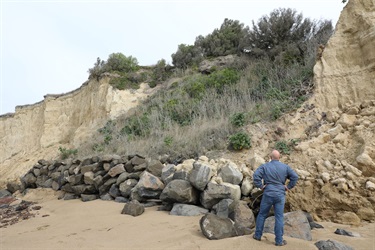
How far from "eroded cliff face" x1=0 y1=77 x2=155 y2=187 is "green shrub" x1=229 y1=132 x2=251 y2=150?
9.91 meters

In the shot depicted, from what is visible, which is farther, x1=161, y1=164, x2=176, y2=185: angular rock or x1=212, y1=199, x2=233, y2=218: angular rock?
x1=161, y1=164, x2=176, y2=185: angular rock

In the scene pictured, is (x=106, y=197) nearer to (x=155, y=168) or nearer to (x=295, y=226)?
(x=155, y=168)

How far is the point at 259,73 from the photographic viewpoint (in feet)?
36.4

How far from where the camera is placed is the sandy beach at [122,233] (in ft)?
12.9

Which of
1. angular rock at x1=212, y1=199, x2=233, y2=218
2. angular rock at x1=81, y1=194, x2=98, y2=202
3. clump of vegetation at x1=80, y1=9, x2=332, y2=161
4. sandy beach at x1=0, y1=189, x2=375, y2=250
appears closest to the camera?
A: sandy beach at x1=0, y1=189, x2=375, y2=250

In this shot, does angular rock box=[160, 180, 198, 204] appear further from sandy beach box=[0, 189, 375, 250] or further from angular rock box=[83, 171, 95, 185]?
angular rock box=[83, 171, 95, 185]

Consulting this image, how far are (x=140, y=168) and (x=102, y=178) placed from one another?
1.17 meters

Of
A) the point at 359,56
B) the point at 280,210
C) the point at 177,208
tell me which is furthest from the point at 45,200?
the point at 359,56

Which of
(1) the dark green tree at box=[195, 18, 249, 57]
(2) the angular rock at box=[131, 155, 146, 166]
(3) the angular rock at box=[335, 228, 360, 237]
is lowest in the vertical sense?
(3) the angular rock at box=[335, 228, 360, 237]

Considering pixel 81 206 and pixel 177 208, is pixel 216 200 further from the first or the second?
pixel 81 206

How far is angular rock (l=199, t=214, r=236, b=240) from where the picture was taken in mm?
4152

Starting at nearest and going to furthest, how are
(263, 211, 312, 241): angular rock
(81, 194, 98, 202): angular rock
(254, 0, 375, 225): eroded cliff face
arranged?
1. (263, 211, 312, 241): angular rock
2. (254, 0, 375, 225): eroded cliff face
3. (81, 194, 98, 202): angular rock

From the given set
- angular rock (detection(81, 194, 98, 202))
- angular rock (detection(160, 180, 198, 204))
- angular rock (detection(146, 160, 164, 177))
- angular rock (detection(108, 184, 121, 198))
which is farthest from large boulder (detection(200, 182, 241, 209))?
angular rock (detection(81, 194, 98, 202))

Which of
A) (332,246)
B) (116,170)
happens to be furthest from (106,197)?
(332,246)
